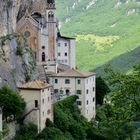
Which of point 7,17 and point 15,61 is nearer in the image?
point 15,61

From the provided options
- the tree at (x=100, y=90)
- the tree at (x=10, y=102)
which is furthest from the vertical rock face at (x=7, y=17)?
the tree at (x=100, y=90)

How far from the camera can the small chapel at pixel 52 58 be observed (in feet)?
317

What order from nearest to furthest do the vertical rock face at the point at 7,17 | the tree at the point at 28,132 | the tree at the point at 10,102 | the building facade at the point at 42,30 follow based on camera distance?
the tree at the point at 10,102 → the tree at the point at 28,132 → the vertical rock face at the point at 7,17 → the building facade at the point at 42,30

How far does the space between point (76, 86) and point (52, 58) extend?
33.5 ft

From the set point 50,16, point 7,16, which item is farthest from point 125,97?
point 50,16

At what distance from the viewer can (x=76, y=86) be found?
317ft

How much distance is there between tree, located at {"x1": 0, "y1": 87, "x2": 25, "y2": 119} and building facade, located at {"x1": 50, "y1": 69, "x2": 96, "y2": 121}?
973 inches

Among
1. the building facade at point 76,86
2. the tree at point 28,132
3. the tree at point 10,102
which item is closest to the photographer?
the tree at point 10,102

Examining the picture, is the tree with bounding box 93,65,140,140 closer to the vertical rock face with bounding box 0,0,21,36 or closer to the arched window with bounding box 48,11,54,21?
the vertical rock face with bounding box 0,0,21,36

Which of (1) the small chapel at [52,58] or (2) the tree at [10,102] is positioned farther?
(1) the small chapel at [52,58]

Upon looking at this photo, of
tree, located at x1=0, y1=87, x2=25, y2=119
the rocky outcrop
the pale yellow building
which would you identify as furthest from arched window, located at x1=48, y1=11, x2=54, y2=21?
tree, located at x1=0, y1=87, x2=25, y2=119

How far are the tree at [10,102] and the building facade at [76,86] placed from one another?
81.1 ft

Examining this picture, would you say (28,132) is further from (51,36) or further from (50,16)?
(50,16)

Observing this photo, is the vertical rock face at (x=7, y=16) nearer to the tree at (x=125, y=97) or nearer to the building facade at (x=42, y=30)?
the building facade at (x=42, y=30)
